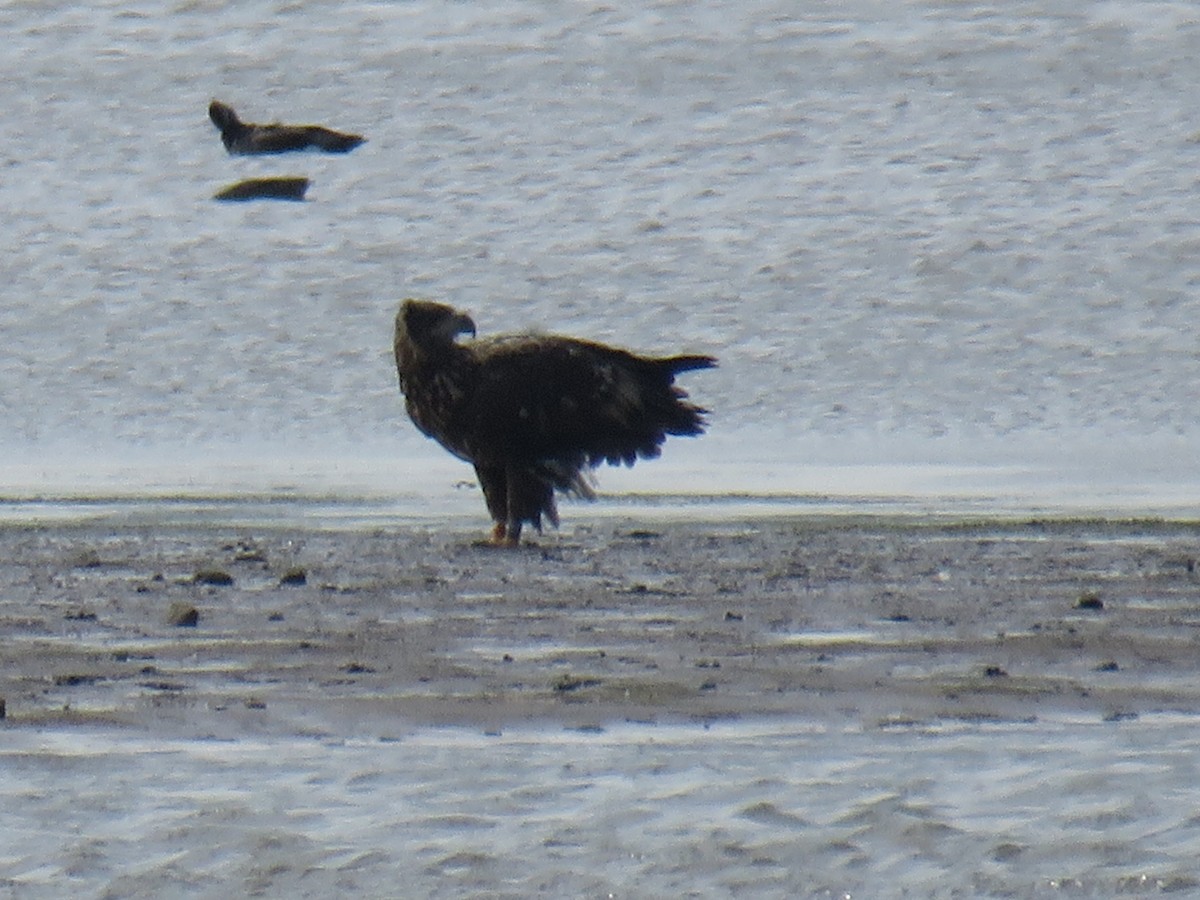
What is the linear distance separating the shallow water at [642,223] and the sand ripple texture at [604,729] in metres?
4.65

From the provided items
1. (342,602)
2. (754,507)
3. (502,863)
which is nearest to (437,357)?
(754,507)

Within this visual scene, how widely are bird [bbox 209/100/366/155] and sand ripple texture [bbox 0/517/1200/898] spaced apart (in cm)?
1495

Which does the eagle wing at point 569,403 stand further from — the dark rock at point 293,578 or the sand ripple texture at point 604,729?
the dark rock at point 293,578

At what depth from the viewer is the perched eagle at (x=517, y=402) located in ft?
35.4

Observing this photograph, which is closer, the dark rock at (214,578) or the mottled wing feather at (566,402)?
the dark rock at (214,578)

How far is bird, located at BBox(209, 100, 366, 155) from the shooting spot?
23.8m

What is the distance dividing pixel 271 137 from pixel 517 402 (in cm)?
1377

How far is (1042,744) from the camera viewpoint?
18.2 ft

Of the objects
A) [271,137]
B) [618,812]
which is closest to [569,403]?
[618,812]

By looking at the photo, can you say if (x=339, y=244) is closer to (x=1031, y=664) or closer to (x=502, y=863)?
(x=1031, y=664)

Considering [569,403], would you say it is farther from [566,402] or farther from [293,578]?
[293,578]

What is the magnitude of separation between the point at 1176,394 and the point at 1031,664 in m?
9.14

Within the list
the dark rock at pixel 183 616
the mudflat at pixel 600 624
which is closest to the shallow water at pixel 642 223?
the mudflat at pixel 600 624

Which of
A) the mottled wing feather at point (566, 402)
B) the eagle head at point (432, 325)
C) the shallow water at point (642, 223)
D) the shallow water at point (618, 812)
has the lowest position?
the shallow water at point (642, 223)
